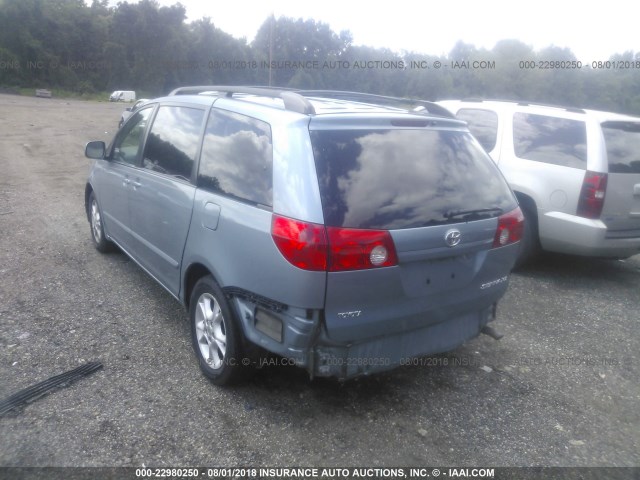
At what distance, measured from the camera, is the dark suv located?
274 centimetres

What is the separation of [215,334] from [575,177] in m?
4.03

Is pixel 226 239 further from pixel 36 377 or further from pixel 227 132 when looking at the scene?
pixel 36 377

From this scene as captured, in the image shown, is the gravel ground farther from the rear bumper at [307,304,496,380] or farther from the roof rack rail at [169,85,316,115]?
the roof rack rail at [169,85,316,115]

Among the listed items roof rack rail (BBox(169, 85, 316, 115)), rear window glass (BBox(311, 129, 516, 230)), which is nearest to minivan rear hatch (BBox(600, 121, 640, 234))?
rear window glass (BBox(311, 129, 516, 230))

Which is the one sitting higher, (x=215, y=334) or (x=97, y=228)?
(x=215, y=334)

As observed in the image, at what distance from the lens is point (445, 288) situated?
307 cm

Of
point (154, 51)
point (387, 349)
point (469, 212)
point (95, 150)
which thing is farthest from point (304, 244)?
point (154, 51)

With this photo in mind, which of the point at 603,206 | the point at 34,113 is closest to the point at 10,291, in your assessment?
the point at 603,206

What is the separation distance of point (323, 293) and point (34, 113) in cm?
2653

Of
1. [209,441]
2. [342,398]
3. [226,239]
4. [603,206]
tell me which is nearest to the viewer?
[209,441]

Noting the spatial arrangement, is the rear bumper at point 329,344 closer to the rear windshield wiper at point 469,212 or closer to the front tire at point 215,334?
the front tire at point 215,334

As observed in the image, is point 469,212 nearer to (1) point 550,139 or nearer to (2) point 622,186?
(2) point 622,186

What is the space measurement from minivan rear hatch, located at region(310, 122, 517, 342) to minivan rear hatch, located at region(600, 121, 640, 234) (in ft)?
8.64

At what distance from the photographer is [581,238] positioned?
17.8ft
